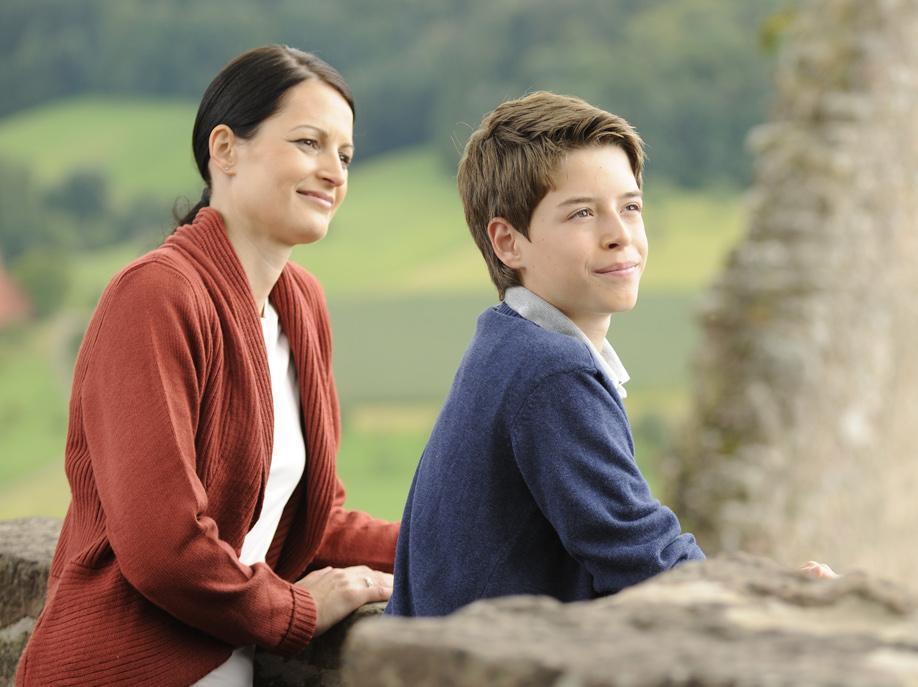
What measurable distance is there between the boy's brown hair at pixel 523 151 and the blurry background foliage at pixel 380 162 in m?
16.8

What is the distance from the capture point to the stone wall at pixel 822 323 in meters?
5.49

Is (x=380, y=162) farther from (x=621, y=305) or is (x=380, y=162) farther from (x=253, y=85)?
(x=621, y=305)

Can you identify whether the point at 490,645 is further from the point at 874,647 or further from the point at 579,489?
the point at 579,489

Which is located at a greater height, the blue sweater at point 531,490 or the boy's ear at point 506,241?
the boy's ear at point 506,241

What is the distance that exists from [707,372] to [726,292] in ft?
1.14

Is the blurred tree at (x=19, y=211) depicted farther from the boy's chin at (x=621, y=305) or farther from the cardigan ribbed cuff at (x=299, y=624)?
the boy's chin at (x=621, y=305)

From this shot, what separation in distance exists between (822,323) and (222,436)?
4.13 meters

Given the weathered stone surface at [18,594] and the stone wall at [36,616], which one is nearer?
the stone wall at [36,616]

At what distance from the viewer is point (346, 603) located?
7.04ft

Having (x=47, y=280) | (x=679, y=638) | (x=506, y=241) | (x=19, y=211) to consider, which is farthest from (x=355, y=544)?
(x=19, y=211)

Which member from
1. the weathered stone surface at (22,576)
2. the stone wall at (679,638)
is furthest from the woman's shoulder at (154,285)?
the stone wall at (679,638)

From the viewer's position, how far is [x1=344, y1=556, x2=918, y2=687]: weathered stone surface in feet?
3.33

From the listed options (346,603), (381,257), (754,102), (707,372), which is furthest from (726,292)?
(381,257)

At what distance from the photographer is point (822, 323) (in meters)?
5.75
